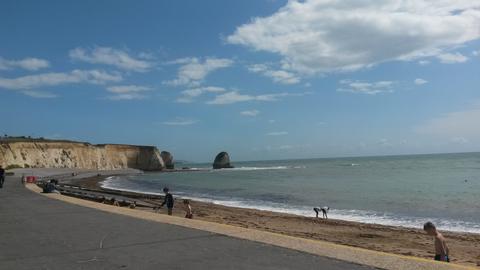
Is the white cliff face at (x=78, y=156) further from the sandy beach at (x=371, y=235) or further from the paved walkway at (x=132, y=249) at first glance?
the paved walkway at (x=132, y=249)

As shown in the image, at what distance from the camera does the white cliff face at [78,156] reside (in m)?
84.8

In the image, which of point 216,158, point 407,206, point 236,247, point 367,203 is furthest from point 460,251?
point 216,158

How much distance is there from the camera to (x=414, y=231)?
20.2m

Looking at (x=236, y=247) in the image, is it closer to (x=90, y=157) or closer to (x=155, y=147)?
(x=90, y=157)

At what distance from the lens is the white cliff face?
84.8 metres

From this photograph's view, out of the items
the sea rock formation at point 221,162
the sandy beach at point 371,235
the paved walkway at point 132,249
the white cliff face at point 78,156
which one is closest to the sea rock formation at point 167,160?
the white cliff face at point 78,156

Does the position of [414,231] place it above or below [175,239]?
below

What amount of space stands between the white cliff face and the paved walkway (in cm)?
7463

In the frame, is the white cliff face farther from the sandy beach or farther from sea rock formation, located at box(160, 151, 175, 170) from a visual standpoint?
the sandy beach

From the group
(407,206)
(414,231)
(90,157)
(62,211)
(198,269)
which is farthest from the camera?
(90,157)

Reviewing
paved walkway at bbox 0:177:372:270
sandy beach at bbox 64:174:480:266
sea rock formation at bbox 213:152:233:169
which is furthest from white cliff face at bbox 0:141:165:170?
paved walkway at bbox 0:177:372:270

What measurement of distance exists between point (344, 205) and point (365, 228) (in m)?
11.2

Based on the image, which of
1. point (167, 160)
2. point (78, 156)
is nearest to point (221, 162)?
point (167, 160)

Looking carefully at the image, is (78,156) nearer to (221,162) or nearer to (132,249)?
(221,162)
